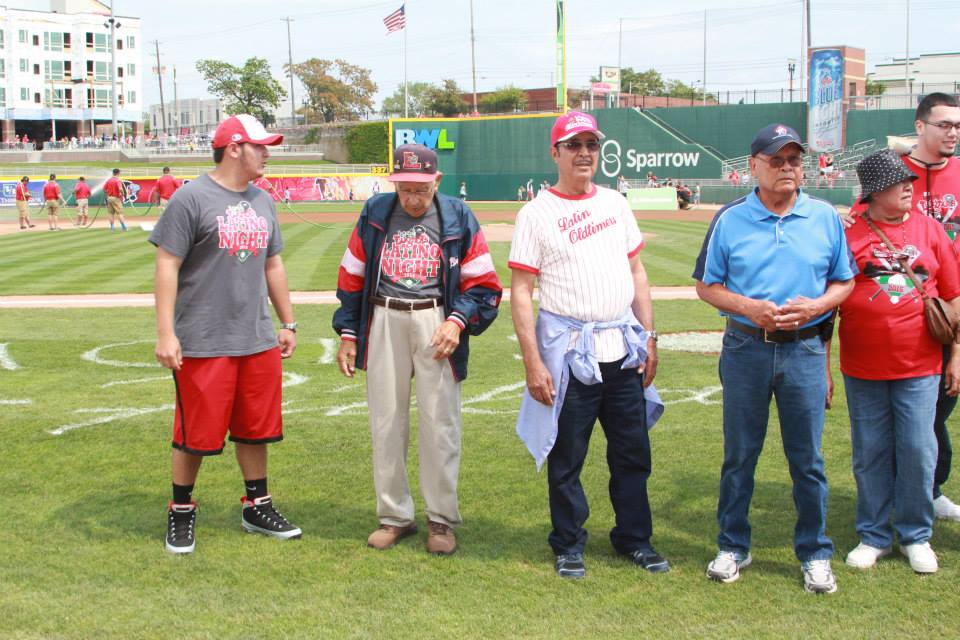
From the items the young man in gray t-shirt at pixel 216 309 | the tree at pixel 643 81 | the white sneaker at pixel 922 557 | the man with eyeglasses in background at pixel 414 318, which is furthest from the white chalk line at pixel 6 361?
the tree at pixel 643 81

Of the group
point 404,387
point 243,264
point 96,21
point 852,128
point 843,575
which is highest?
point 96,21

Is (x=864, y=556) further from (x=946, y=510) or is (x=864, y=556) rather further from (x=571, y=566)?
(x=571, y=566)

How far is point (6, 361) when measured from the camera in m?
9.82

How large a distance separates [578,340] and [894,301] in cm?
148

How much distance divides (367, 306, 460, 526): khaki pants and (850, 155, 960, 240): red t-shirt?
2568 millimetres

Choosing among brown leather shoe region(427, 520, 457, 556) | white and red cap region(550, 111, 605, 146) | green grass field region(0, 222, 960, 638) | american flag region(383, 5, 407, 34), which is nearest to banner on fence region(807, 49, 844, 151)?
american flag region(383, 5, 407, 34)

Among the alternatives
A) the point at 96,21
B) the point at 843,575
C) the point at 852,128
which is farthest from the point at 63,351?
the point at 96,21

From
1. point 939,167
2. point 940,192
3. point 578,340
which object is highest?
point 939,167

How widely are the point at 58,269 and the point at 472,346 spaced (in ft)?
37.3

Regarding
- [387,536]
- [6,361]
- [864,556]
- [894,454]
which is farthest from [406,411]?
[6,361]

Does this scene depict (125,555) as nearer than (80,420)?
Yes

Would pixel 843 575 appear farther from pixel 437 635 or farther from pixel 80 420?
pixel 80 420

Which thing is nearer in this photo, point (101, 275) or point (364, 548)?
point (364, 548)

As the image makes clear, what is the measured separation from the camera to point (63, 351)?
34.0 ft
